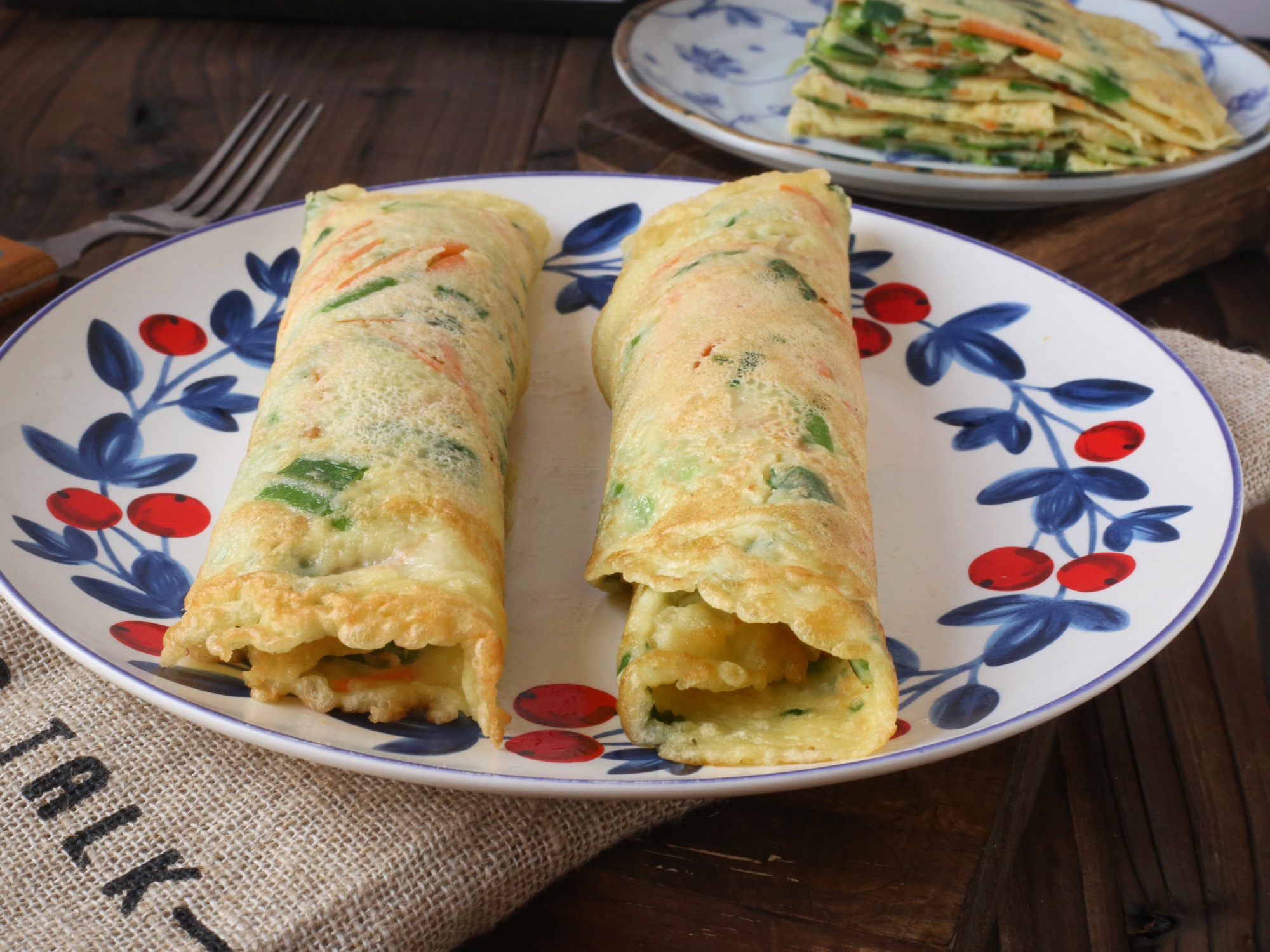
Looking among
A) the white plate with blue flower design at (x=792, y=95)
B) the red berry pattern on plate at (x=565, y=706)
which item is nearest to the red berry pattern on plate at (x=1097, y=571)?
the red berry pattern on plate at (x=565, y=706)

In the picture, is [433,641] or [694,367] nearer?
[433,641]

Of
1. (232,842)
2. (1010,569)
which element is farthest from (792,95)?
(232,842)

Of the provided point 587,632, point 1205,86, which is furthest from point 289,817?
point 1205,86

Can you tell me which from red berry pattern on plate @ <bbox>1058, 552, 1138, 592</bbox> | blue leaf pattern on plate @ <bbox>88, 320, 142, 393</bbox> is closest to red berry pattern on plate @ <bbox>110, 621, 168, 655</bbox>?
blue leaf pattern on plate @ <bbox>88, 320, 142, 393</bbox>

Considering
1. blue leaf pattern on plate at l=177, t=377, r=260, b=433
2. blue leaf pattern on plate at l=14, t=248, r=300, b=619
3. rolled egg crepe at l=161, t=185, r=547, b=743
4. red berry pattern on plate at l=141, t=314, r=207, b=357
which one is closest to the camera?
rolled egg crepe at l=161, t=185, r=547, b=743

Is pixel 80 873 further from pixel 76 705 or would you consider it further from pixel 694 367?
pixel 694 367

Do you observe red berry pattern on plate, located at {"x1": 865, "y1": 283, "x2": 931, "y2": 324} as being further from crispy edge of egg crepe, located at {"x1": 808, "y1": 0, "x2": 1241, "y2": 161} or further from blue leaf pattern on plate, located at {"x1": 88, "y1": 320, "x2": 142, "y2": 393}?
blue leaf pattern on plate, located at {"x1": 88, "y1": 320, "x2": 142, "y2": 393}
